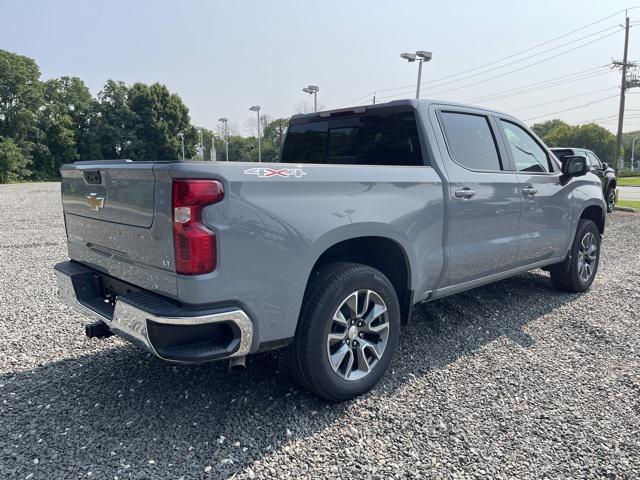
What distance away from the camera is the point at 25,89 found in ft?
146

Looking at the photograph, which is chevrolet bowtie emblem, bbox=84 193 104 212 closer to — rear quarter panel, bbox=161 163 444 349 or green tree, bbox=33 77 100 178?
rear quarter panel, bbox=161 163 444 349

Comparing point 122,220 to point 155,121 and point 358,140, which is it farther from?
point 155,121

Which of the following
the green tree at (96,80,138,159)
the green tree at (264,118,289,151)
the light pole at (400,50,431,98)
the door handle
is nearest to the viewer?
the door handle

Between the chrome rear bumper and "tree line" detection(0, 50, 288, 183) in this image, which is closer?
the chrome rear bumper

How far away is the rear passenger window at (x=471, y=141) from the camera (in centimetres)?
371

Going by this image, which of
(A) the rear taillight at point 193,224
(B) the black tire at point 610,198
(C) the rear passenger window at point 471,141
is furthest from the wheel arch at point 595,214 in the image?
(B) the black tire at point 610,198

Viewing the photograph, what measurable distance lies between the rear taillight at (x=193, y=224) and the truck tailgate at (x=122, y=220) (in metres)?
0.07

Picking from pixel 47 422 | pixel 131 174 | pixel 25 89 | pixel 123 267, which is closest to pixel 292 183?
pixel 131 174

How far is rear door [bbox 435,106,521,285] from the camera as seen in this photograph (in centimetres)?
359

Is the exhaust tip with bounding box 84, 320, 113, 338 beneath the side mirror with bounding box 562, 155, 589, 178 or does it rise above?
beneath

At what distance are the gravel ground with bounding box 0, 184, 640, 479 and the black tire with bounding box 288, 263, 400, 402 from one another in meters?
0.17

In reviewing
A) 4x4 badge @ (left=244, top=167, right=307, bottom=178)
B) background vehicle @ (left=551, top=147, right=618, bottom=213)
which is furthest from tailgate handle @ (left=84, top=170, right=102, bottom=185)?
background vehicle @ (left=551, top=147, right=618, bottom=213)

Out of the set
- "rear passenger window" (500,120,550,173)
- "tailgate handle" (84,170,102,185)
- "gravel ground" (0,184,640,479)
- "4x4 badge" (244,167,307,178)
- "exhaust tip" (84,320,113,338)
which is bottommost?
"gravel ground" (0,184,640,479)

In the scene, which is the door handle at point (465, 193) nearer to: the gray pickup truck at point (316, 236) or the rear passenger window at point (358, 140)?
the gray pickup truck at point (316, 236)
